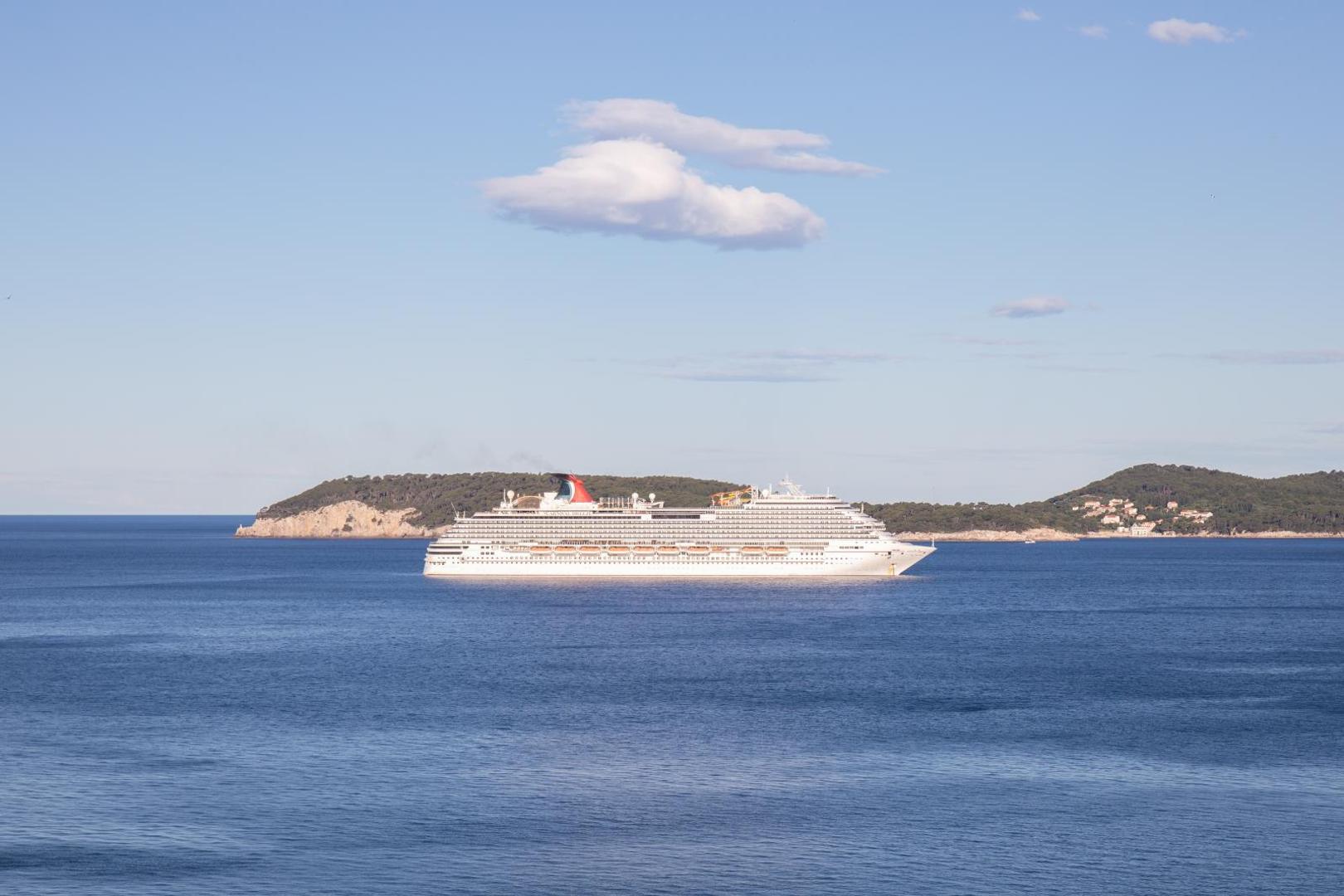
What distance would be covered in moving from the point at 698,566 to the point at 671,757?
86.8 m

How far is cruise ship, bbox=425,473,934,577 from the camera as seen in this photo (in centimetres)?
13150

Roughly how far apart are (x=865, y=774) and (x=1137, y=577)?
117806 mm

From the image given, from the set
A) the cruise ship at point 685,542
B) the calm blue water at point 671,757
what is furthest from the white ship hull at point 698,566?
the calm blue water at point 671,757

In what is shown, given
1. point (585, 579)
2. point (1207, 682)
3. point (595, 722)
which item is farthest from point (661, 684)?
point (585, 579)

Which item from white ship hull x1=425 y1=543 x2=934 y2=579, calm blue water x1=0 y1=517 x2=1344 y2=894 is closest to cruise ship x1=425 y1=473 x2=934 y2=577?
white ship hull x1=425 y1=543 x2=934 y2=579

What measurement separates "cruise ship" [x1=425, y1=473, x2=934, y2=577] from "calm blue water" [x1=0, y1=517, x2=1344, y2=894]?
116 ft

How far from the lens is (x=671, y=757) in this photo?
155ft

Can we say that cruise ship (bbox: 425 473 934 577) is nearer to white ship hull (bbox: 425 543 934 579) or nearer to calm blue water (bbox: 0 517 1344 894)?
white ship hull (bbox: 425 543 934 579)

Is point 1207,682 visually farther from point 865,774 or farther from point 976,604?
point 976,604

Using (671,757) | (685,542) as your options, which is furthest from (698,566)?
(671,757)

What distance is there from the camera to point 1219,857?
35.7 m

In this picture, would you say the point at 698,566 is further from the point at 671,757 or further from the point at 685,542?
the point at 671,757

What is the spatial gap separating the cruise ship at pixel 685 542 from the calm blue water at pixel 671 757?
35232 mm

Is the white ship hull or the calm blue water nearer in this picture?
the calm blue water
